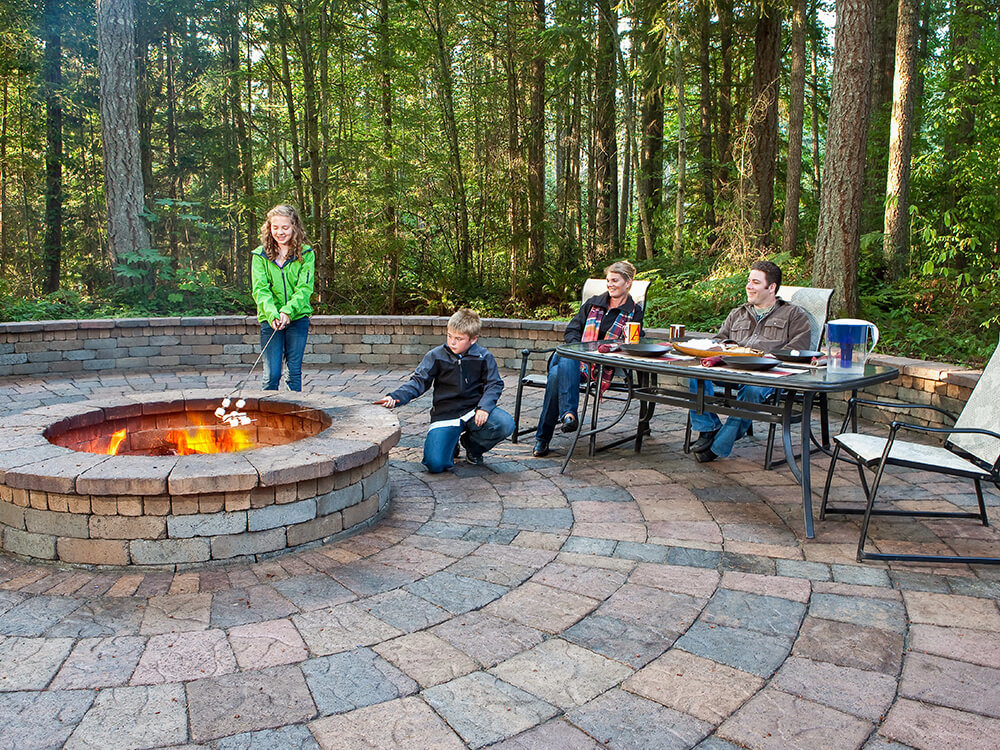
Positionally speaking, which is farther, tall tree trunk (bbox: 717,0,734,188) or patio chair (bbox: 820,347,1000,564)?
tall tree trunk (bbox: 717,0,734,188)

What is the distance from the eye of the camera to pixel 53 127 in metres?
14.5

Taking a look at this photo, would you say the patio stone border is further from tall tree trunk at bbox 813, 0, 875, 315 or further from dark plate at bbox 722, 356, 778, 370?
dark plate at bbox 722, 356, 778, 370

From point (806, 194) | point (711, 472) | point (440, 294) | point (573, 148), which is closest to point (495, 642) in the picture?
point (711, 472)

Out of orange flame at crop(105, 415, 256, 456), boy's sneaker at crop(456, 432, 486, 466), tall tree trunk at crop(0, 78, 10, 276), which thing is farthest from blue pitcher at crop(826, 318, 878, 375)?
tall tree trunk at crop(0, 78, 10, 276)

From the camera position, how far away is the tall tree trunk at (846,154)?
616cm

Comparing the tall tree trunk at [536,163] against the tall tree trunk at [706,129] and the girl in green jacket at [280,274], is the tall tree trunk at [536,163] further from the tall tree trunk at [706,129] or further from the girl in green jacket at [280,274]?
the girl in green jacket at [280,274]

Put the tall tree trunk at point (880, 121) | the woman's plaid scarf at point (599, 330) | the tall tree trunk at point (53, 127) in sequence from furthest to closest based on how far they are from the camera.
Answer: the tall tree trunk at point (53, 127) → the tall tree trunk at point (880, 121) → the woman's plaid scarf at point (599, 330)

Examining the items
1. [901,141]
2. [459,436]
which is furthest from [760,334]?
[901,141]

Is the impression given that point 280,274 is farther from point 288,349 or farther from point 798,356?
point 798,356

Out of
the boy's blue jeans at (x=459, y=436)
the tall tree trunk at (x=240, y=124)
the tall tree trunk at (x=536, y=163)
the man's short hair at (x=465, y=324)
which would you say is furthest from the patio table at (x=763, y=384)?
the tall tree trunk at (x=240, y=124)

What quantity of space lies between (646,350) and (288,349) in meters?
2.68

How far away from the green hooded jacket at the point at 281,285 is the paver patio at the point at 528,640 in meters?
2.08

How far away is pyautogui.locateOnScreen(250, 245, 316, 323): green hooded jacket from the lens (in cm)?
495

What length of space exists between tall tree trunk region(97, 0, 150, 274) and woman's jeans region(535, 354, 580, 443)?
21.9ft
